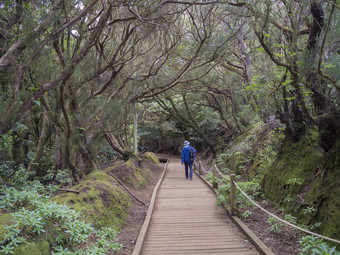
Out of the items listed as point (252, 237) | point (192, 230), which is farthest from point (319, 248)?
point (192, 230)

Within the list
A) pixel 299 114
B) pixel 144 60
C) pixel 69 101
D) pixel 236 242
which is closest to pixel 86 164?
pixel 69 101

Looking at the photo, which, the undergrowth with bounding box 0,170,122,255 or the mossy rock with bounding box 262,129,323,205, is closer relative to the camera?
the undergrowth with bounding box 0,170,122,255

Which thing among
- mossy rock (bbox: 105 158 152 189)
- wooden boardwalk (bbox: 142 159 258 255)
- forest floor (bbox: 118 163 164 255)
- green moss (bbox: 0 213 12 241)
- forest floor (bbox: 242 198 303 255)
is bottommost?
forest floor (bbox: 118 163 164 255)

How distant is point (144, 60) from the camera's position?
35.1 feet

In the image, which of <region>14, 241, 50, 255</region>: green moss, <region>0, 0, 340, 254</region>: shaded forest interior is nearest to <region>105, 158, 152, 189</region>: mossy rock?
<region>0, 0, 340, 254</region>: shaded forest interior

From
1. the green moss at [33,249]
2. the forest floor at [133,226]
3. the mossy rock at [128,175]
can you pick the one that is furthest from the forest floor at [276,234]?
the mossy rock at [128,175]

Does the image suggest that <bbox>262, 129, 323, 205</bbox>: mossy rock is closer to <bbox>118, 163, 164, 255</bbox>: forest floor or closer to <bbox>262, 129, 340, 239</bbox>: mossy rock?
<bbox>262, 129, 340, 239</bbox>: mossy rock

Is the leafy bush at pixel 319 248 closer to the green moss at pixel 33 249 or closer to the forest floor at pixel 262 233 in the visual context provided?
the forest floor at pixel 262 233

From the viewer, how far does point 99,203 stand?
5.51 meters

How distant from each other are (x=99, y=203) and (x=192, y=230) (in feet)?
6.59

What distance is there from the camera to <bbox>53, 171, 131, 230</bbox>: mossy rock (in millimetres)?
4898

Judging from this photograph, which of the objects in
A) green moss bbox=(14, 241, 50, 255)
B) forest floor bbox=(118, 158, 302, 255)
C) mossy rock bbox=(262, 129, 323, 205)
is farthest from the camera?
mossy rock bbox=(262, 129, 323, 205)

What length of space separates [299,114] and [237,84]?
322 inches

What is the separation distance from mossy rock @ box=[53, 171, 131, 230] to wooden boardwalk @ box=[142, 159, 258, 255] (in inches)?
31.1
